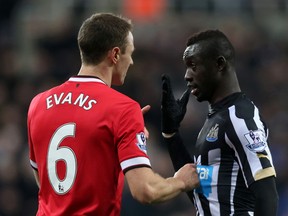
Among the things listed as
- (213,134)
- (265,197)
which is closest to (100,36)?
(213,134)

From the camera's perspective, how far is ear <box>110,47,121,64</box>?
594 centimetres

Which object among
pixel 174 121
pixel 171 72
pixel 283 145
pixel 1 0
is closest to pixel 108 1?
pixel 1 0

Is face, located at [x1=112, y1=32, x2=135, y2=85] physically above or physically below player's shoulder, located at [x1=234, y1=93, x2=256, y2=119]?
above

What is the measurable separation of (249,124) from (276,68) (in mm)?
9225

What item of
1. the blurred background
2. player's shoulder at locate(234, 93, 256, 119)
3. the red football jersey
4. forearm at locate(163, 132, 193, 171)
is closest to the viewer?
the red football jersey

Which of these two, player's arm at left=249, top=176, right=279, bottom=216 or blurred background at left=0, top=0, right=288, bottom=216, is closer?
player's arm at left=249, top=176, right=279, bottom=216

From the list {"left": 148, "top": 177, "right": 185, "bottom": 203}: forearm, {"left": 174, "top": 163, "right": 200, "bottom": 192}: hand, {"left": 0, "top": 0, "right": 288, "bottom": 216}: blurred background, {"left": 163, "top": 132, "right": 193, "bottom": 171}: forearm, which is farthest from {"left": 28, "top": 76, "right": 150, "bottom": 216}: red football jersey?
{"left": 0, "top": 0, "right": 288, "bottom": 216}: blurred background

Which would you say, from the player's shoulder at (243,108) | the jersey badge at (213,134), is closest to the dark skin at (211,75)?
the player's shoulder at (243,108)

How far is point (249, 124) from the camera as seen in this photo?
582 centimetres

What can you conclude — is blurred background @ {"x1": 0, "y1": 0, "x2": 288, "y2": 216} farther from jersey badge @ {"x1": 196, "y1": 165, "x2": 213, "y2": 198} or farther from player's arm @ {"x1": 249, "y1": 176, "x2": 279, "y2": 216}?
player's arm @ {"x1": 249, "y1": 176, "x2": 279, "y2": 216}

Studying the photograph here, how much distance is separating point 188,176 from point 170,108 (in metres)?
0.53

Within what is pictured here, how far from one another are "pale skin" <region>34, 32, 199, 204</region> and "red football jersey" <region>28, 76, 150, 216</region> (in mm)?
79

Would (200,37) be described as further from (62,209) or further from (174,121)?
(62,209)

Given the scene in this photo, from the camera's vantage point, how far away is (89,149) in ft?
18.9
